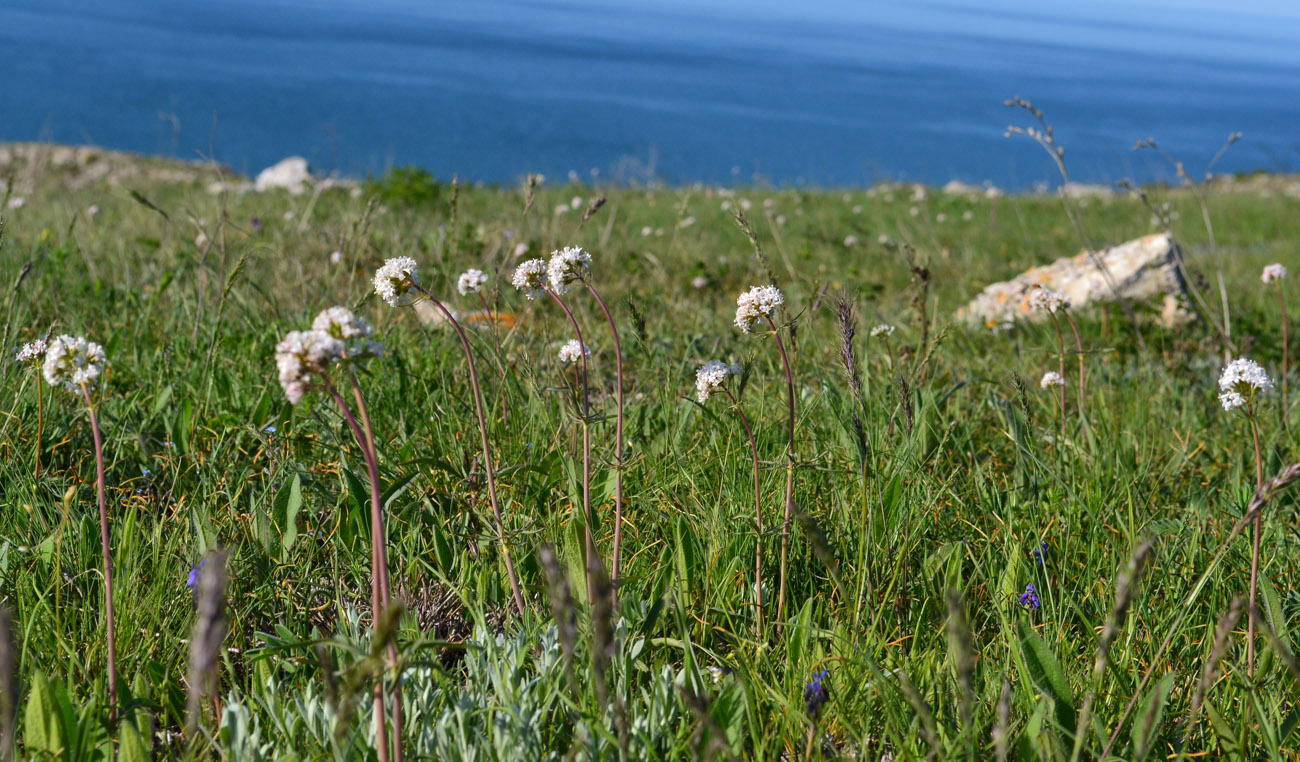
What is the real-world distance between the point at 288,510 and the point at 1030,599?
162 centimetres

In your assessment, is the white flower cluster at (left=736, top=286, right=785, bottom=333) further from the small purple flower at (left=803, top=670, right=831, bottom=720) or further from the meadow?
the small purple flower at (left=803, top=670, right=831, bottom=720)

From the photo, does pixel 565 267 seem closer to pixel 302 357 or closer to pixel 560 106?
pixel 302 357

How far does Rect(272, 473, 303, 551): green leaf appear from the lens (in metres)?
2.03

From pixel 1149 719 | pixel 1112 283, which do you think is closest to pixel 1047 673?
pixel 1149 719

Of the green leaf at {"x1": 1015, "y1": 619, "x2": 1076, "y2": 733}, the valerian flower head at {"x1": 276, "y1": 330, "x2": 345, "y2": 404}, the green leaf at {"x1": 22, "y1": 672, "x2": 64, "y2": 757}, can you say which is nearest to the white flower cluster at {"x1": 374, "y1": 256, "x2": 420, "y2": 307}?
the valerian flower head at {"x1": 276, "y1": 330, "x2": 345, "y2": 404}

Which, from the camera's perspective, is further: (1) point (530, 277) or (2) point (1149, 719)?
(1) point (530, 277)

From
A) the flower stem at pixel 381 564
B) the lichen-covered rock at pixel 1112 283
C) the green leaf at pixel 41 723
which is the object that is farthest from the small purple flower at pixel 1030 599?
the lichen-covered rock at pixel 1112 283

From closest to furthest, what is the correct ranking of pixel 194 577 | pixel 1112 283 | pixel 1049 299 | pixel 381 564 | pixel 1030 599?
pixel 381 564 → pixel 194 577 → pixel 1030 599 → pixel 1049 299 → pixel 1112 283

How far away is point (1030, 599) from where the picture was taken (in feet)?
6.35

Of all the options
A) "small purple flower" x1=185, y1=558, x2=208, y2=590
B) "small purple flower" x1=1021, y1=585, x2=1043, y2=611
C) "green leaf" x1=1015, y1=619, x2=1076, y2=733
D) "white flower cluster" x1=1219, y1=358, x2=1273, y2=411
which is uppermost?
"white flower cluster" x1=1219, y1=358, x2=1273, y2=411

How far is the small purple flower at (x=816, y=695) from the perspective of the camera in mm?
1406

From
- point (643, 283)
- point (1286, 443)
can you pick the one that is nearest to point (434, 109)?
point (643, 283)

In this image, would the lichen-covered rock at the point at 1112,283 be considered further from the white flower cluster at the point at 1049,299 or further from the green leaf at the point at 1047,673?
the green leaf at the point at 1047,673

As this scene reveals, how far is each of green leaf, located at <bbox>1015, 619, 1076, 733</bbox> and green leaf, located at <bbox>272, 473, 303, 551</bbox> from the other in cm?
149
